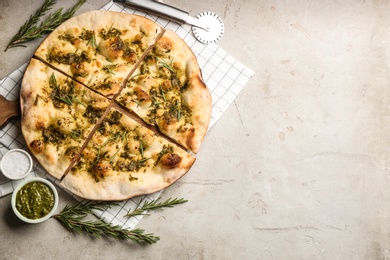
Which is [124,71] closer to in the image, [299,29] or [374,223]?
[299,29]

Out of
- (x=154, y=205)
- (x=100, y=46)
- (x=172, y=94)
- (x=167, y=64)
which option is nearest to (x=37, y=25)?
(x=100, y=46)

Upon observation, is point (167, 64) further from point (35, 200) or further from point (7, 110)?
point (35, 200)

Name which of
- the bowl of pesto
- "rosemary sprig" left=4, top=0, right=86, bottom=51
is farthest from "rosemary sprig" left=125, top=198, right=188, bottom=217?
"rosemary sprig" left=4, top=0, right=86, bottom=51

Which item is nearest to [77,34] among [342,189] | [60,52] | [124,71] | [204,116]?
[60,52]

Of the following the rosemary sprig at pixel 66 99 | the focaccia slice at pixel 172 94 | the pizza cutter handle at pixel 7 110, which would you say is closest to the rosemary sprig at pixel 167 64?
the focaccia slice at pixel 172 94

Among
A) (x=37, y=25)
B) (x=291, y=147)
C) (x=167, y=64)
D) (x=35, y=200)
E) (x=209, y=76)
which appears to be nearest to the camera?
(x=35, y=200)

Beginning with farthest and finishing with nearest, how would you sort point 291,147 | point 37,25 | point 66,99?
1. point 291,147
2. point 37,25
3. point 66,99
